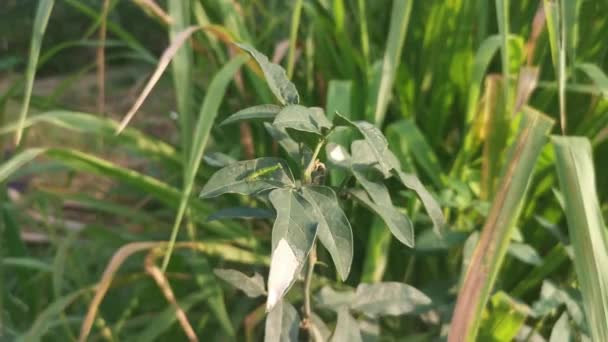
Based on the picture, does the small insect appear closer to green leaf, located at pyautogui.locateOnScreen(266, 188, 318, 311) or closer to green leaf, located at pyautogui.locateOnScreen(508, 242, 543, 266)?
green leaf, located at pyautogui.locateOnScreen(266, 188, 318, 311)

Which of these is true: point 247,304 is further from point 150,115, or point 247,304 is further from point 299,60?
point 150,115

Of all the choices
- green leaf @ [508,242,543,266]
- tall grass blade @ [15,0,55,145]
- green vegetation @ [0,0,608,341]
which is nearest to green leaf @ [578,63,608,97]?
green vegetation @ [0,0,608,341]

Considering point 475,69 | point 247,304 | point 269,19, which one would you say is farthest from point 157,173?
point 475,69

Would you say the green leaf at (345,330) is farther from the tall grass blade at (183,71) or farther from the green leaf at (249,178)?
the tall grass blade at (183,71)

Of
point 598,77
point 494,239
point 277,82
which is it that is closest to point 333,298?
point 494,239

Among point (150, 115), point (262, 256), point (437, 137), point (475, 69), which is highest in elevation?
point (475, 69)

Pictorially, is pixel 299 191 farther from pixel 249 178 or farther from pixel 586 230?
pixel 586 230
